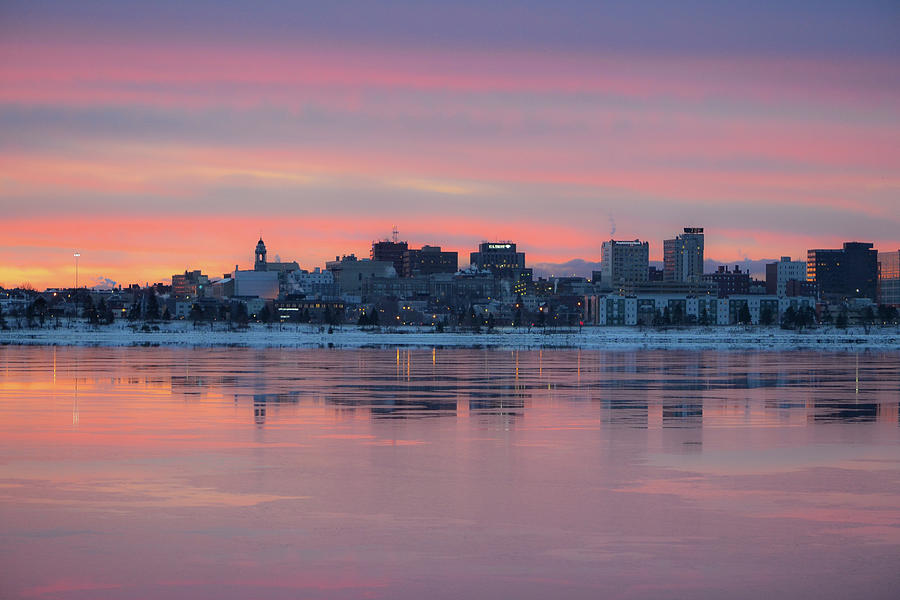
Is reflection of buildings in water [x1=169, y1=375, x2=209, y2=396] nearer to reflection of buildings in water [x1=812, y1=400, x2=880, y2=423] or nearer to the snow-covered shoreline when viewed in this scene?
reflection of buildings in water [x1=812, y1=400, x2=880, y2=423]

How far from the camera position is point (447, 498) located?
15211mm

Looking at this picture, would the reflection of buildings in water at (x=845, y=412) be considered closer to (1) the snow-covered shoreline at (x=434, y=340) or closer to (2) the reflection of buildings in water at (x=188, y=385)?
(2) the reflection of buildings in water at (x=188, y=385)

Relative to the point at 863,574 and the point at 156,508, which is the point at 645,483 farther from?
the point at 156,508

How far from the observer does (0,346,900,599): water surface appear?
11281 mm

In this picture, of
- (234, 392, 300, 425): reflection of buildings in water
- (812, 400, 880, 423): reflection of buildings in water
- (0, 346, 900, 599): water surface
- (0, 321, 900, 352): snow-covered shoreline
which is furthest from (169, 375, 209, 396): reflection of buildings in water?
(0, 321, 900, 352): snow-covered shoreline

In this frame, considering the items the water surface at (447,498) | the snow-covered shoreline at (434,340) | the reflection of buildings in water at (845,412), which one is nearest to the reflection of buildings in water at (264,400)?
the water surface at (447,498)

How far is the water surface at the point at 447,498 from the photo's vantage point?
1128 cm

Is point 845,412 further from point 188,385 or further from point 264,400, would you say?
point 188,385

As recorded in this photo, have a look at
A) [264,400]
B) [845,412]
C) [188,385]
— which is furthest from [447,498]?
[188,385]

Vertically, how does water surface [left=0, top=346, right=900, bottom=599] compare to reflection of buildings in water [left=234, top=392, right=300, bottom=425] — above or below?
below

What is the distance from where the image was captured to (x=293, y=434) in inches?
887

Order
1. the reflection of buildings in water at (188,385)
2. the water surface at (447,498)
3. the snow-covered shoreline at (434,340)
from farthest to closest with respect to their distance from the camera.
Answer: the snow-covered shoreline at (434,340) < the reflection of buildings in water at (188,385) < the water surface at (447,498)

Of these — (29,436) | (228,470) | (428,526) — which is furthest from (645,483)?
(29,436)

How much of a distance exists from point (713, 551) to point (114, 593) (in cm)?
657
